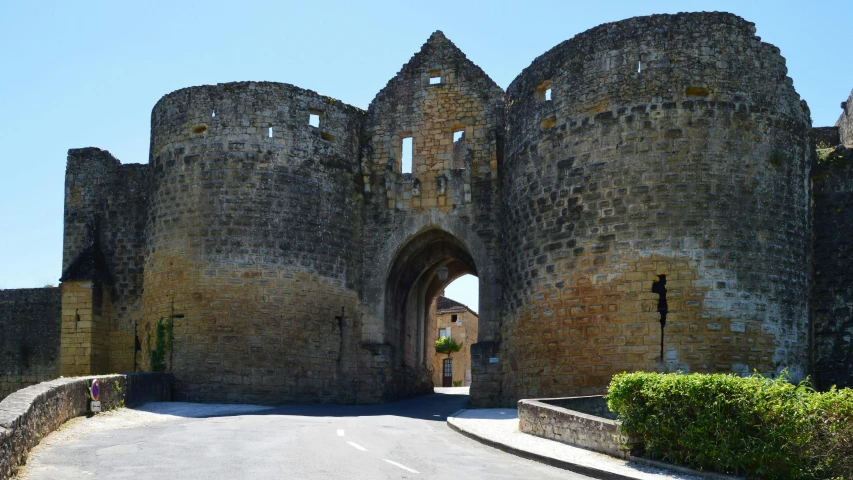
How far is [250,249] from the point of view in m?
20.2

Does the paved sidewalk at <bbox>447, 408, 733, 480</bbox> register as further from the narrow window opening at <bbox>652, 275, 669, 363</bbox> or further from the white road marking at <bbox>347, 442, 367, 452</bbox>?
the narrow window opening at <bbox>652, 275, 669, 363</bbox>

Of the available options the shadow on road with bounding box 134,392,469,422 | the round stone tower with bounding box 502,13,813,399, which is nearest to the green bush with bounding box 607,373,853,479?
the round stone tower with bounding box 502,13,813,399

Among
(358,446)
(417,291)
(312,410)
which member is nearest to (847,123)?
(417,291)

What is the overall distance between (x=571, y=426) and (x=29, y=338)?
1843 cm

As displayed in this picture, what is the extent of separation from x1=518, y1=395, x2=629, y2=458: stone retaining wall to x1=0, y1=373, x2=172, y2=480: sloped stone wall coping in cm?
664

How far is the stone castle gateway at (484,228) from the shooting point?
16.3 metres

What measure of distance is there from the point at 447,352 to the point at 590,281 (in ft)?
85.5

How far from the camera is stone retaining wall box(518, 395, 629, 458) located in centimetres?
1123

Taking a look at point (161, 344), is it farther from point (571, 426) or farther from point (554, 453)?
point (554, 453)

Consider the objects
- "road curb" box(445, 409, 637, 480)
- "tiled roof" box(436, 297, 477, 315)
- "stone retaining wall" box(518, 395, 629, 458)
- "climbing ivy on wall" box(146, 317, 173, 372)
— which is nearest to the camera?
"road curb" box(445, 409, 637, 480)

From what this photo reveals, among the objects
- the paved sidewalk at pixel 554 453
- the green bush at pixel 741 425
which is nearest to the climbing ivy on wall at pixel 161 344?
the paved sidewalk at pixel 554 453

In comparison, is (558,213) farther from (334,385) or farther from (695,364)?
(334,385)

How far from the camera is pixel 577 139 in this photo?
17641mm

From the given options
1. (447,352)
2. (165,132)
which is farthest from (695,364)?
(447,352)
